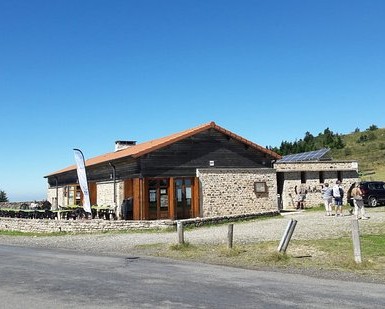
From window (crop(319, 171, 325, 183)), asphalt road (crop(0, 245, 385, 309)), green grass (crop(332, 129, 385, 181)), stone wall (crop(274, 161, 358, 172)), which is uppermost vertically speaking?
green grass (crop(332, 129, 385, 181))

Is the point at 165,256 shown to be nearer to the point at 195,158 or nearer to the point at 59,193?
the point at 195,158

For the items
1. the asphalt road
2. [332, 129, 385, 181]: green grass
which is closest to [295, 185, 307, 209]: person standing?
the asphalt road

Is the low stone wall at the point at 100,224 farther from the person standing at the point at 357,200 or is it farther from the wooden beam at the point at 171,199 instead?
the person standing at the point at 357,200

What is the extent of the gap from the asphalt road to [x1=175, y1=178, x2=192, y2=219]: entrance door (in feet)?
44.2

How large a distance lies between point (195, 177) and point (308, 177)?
9.94 m

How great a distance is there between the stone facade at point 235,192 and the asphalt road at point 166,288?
14.5 meters

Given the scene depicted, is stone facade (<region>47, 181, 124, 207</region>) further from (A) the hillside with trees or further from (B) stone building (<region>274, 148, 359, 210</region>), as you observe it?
(A) the hillside with trees

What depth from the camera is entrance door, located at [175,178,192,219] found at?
25781mm

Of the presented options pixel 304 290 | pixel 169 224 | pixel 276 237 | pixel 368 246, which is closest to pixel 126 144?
pixel 169 224

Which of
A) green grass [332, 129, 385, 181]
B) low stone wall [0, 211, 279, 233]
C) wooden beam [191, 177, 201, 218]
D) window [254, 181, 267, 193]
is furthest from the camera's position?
green grass [332, 129, 385, 181]

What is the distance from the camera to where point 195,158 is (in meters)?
26.7

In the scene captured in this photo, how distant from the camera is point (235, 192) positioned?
89.7 feet

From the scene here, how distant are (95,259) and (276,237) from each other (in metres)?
6.79

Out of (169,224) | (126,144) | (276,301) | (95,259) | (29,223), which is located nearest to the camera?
(276,301)
